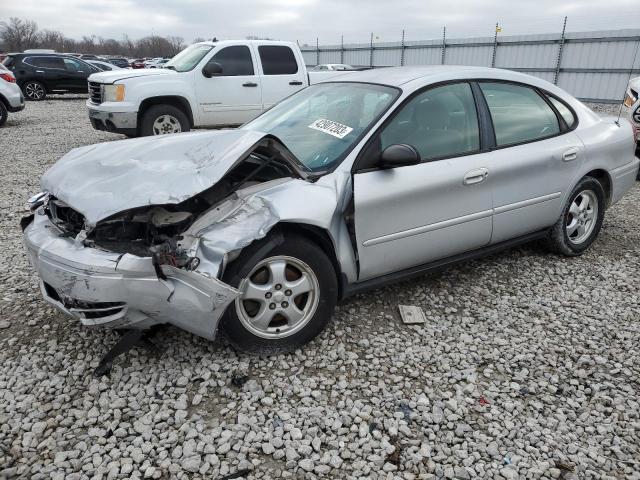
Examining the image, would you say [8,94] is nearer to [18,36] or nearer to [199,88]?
[199,88]

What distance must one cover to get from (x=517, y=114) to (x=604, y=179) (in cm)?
120

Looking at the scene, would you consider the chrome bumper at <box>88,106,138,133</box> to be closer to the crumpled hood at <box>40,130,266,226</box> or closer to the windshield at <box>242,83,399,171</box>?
the windshield at <box>242,83,399,171</box>

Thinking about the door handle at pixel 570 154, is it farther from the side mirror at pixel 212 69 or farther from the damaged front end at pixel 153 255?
the side mirror at pixel 212 69

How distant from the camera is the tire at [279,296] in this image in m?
2.70

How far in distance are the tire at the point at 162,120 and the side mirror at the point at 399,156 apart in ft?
20.7

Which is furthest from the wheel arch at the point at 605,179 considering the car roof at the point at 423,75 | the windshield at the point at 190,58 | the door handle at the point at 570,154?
the windshield at the point at 190,58

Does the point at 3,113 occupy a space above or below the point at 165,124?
below

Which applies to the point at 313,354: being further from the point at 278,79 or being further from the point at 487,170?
the point at 278,79

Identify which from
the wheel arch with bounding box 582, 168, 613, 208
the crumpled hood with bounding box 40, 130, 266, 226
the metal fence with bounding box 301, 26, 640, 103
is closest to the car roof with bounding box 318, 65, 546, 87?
the wheel arch with bounding box 582, 168, 613, 208

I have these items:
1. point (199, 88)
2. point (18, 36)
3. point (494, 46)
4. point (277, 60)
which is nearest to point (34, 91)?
point (199, 88)

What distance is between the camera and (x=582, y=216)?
A: 4355 mm

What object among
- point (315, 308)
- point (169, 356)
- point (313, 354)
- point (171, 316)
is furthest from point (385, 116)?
point (169, 356)

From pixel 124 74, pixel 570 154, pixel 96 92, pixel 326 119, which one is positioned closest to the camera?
pixel 326 119

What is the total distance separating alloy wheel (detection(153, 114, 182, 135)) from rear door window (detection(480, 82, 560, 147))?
624cm
